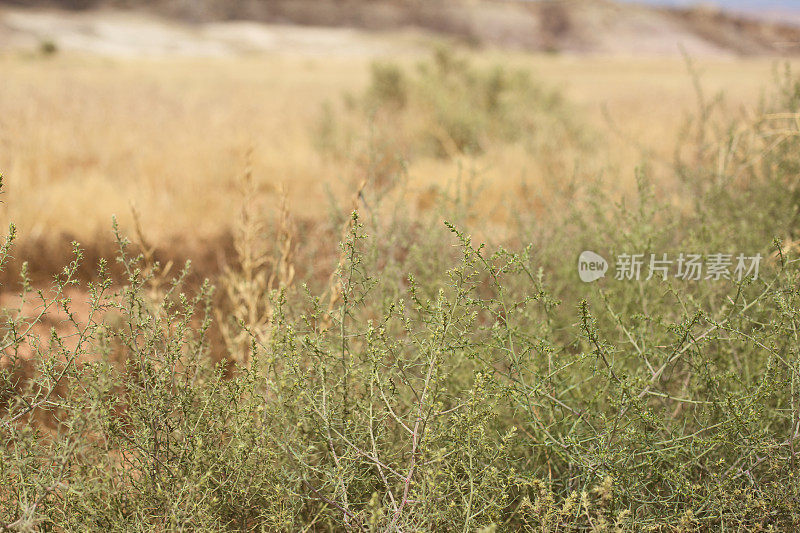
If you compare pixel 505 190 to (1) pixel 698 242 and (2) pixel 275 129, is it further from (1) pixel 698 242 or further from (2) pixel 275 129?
(2) pixel 275 129

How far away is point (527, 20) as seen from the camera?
80062mm

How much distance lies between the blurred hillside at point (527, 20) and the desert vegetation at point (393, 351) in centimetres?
6597

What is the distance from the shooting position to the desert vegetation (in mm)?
1152

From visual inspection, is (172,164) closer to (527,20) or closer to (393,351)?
(393,351)

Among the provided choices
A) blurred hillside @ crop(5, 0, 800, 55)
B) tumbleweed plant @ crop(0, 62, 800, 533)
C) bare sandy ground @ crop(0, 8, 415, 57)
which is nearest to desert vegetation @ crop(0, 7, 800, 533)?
tumbleweed plant @ crop(0, 62, 800, 533)

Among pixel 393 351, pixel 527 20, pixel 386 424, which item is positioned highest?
pixel 527 20

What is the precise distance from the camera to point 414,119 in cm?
654

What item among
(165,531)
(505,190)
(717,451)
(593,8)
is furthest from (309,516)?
(593,8)

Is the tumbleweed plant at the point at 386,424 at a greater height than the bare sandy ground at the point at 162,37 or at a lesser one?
lesser
